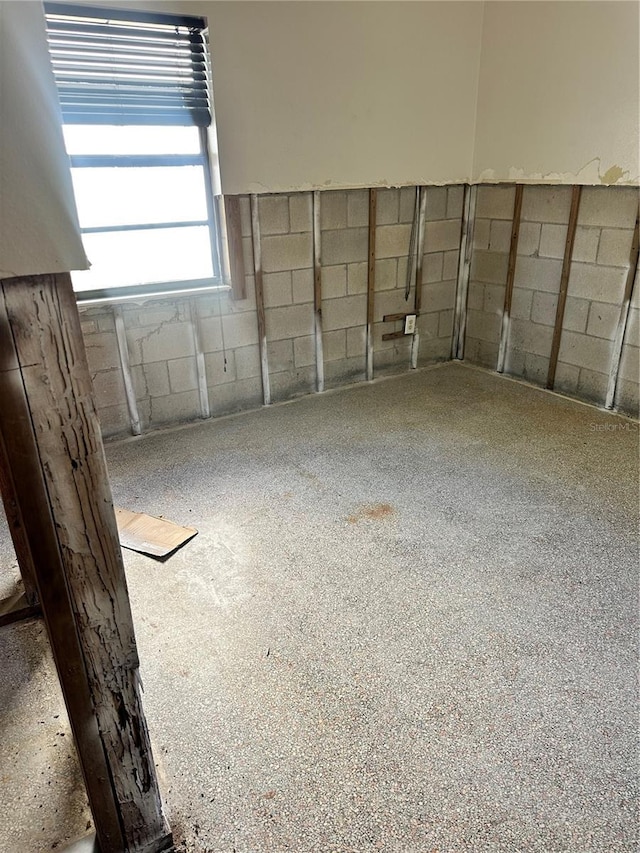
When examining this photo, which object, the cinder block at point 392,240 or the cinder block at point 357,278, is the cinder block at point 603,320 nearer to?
the cinder block at point 392,240

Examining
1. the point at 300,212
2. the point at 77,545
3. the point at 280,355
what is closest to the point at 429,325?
the point at 280,355

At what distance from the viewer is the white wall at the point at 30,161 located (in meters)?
0.75

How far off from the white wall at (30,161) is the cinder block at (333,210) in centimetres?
319

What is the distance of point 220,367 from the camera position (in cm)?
381

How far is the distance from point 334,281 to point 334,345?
467 millimetres

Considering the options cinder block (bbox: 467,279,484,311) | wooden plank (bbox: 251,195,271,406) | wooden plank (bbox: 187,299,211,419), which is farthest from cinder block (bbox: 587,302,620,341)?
wooden plank (bbox: 187,299,211,419)

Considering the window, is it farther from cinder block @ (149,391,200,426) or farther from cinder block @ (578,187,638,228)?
cinder block @ (578,187,638,228)

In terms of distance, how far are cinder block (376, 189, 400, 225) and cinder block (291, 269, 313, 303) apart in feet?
2.19

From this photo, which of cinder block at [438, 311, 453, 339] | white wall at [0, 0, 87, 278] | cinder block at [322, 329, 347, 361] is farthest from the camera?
cinder block at [438, 311, 453, 339]

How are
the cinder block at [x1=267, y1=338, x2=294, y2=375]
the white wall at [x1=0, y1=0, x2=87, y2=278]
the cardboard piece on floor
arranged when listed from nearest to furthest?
the white wall at [x1=0, y1=0, x2=87, y2=278] → the cardboard piece on floor → the cinder block at [x1=267, y1=338, x2=294, y2=375]

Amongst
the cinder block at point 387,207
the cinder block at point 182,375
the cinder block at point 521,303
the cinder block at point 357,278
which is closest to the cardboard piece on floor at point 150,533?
the cinder block at point 182,375

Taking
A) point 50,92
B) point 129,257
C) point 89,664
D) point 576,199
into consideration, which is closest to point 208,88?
point 129,257

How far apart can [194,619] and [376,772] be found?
872 millimetres

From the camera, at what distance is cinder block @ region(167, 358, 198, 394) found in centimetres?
363
